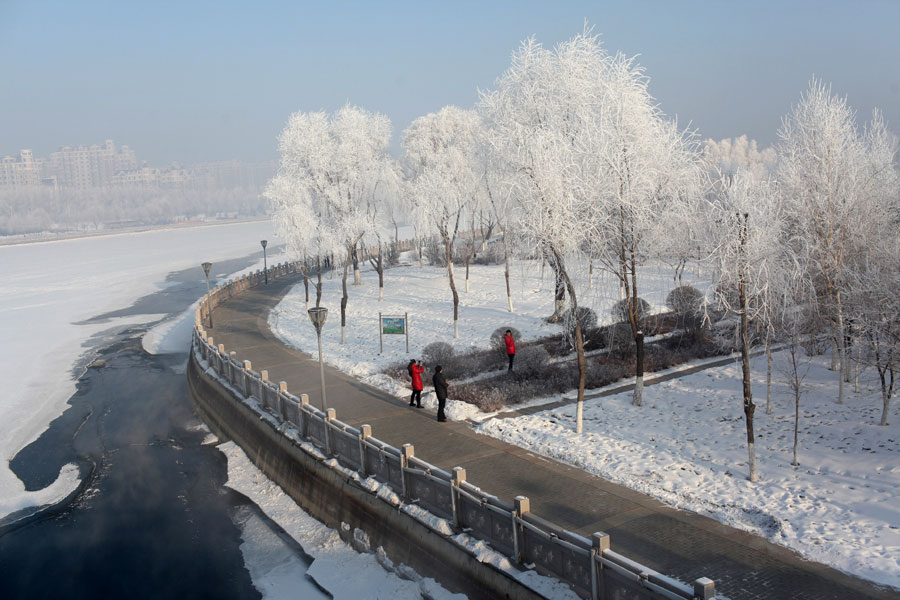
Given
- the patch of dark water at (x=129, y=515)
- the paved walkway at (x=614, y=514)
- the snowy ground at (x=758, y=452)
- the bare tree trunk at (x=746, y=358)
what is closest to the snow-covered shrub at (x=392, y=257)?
the patch of dark water at (x=129, y=515)

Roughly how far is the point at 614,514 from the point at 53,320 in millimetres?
40239

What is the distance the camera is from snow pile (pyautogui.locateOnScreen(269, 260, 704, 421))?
20500mm

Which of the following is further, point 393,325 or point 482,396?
point 393,325

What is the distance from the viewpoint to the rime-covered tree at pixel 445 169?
2856 centimetres

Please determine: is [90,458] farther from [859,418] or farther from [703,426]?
[859,418]

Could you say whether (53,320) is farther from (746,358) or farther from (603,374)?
(746,358)

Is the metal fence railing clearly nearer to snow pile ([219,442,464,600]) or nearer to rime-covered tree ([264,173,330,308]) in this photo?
snow pile ([219,442,464,600])

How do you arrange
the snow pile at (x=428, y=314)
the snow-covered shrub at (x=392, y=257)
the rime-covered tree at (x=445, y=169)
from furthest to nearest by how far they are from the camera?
the snow-covered shrub at (x=392, y=257)
the rime-covered tree at (x=445, y=169)
the snow pile at (x=428, y=314)

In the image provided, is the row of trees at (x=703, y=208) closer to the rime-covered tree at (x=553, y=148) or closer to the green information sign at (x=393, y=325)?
the rime-covered tree at (x=553, y=148)

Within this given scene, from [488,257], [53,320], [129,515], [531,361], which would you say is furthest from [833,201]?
[53,320]

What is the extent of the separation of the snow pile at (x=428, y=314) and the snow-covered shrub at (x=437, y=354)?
3.24 ft

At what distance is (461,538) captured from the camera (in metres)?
9.75

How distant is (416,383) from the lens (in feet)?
52.6

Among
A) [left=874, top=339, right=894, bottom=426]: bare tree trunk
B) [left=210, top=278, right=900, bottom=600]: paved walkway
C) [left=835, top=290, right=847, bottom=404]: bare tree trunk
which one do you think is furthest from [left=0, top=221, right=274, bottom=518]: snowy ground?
[left=835, top=290, right=847, bottom=404]: bare tree trunk
